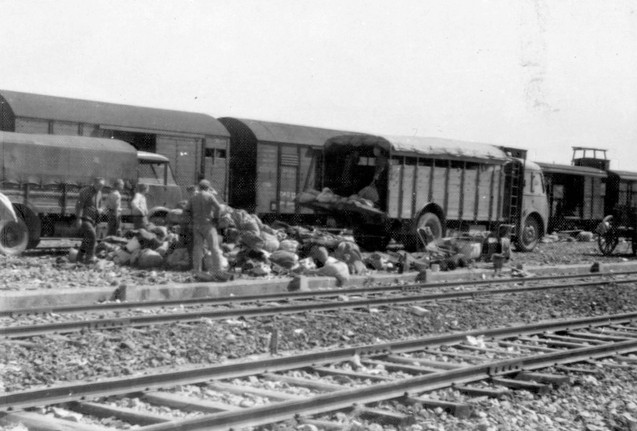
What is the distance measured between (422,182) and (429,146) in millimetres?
A: 845

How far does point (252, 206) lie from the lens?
2445 cm

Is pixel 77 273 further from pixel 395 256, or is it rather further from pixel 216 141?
pixel 216 141

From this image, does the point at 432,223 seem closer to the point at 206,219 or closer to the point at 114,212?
the point at 114,212

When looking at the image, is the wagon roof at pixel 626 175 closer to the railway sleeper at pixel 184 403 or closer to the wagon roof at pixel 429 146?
the wagon roof at pixel 429 146

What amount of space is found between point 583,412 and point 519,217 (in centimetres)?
1702

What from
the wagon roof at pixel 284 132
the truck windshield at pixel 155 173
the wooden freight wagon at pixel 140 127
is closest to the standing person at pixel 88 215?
the truck windshield at pixel 155 173

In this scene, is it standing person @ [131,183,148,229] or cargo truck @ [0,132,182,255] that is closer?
cargo truck @ [0,132,182,255]

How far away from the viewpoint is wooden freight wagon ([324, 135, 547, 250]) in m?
19.0

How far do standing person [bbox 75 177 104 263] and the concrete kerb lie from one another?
9.43ft

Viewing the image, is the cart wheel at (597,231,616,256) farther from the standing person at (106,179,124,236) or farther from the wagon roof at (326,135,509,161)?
the standing person at (106,179,124,236)

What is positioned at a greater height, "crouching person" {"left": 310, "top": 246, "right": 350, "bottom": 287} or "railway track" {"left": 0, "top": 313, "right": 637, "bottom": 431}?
"crouching person" {"left": 310, "top": 246, "right": 350, "bottom": 287}

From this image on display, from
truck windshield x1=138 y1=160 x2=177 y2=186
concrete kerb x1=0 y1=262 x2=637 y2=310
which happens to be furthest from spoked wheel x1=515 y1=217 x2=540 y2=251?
truck windshield x1=138 y1=160 x2=177 y2=186

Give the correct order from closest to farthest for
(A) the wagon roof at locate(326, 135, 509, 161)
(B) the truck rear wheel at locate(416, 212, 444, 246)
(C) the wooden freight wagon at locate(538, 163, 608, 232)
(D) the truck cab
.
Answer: (A) the wagon roof at locate(326, 135, 509, 161) → (B) the truck rear wheel at locate(416, 212, 444, 246) → (D) the truck cab → (C) the wooden freight wagon at locate(538, 163, 608, 232)

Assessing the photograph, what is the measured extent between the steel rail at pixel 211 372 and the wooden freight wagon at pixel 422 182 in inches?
376
